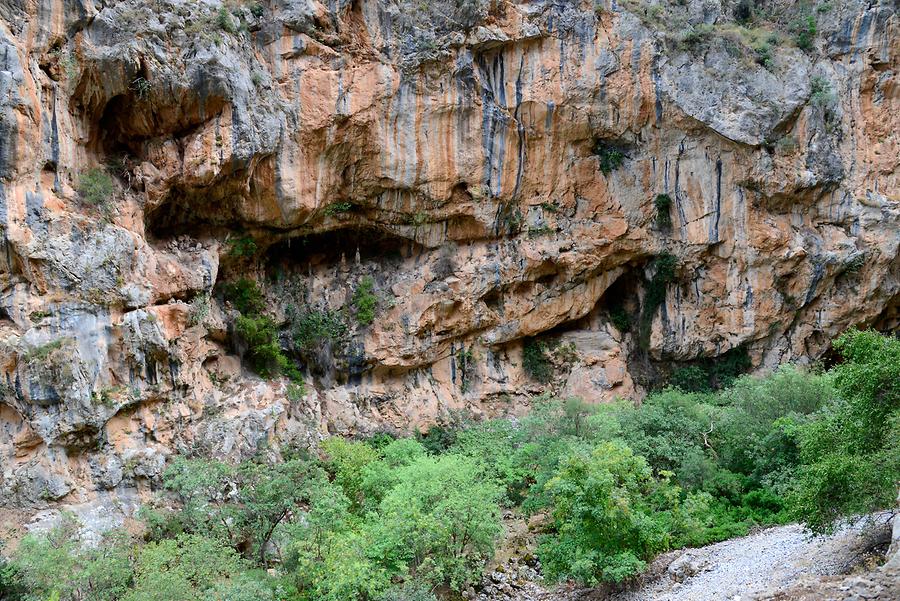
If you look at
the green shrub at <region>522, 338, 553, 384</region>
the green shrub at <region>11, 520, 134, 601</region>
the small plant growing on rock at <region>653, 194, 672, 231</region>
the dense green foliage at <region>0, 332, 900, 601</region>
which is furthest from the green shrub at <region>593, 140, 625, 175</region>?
the green shrub at <region>11, 520, 134, 601</region>

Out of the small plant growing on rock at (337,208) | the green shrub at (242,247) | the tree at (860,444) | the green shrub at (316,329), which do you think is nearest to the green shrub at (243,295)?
the green shrub at (242,247)

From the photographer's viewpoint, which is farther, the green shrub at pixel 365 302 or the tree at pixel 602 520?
the green shrub at pixel 365 302

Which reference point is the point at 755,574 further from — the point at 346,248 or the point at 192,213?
the point at 192,213

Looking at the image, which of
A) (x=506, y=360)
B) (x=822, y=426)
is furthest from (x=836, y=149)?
(x=822, y=426)

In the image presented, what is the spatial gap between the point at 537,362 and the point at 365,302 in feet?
22.3

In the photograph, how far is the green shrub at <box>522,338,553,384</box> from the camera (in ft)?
83.0

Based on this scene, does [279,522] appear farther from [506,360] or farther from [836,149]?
[836,149]

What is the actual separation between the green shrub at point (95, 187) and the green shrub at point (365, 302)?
328 inches

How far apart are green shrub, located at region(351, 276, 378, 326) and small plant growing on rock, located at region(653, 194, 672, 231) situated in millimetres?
10501

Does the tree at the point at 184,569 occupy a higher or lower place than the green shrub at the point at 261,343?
lower

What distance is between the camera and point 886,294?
2495cm

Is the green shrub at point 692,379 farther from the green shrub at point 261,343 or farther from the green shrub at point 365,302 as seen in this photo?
the green shrub at point 261,343

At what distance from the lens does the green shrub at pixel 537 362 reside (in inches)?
996

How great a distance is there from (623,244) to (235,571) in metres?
17.3
